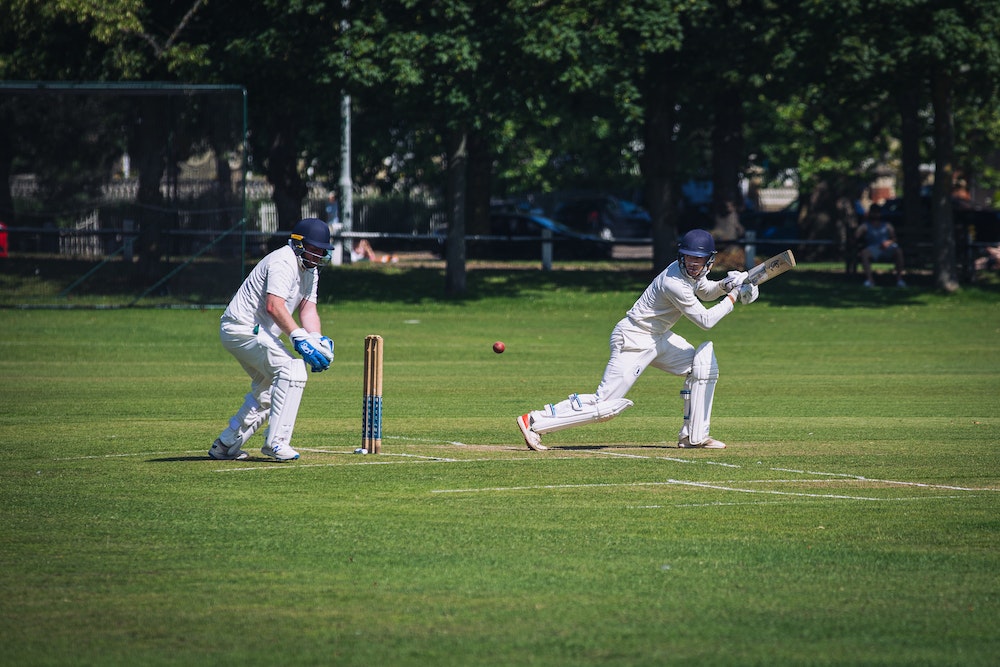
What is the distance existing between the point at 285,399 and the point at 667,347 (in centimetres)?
332

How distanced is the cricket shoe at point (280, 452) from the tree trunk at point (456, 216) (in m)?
19.9

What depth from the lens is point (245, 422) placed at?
1140 cm

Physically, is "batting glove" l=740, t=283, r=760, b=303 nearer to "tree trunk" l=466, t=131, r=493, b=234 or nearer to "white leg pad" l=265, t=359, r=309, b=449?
"white leg pad" l=265, t=359, r=309, b=449

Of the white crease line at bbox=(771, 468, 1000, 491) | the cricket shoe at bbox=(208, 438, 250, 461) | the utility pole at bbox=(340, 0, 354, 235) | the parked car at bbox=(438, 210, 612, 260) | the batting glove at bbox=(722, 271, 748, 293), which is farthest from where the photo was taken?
the parked car at bbox=(438, 210, 612, 260)

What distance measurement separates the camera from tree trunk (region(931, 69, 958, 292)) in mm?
30345

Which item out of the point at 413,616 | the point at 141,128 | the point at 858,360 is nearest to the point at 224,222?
the point at 141,128

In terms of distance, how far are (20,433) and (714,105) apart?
95.9ft

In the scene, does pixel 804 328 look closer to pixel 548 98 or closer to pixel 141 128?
pixel 548 98

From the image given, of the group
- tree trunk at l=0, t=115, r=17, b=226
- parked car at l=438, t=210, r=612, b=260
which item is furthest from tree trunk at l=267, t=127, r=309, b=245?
tree trunk at l=0, t=115, r=17, b=226

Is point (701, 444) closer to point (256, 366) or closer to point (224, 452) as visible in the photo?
point (256, 366)

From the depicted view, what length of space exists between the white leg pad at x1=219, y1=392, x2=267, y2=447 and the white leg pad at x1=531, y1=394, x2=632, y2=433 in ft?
7.76

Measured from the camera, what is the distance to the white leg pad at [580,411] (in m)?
11.9

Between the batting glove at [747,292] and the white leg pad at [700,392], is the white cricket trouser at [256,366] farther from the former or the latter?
the batting glove at [747,292]

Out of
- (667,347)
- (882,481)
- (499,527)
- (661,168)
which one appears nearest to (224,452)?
(499,527)
